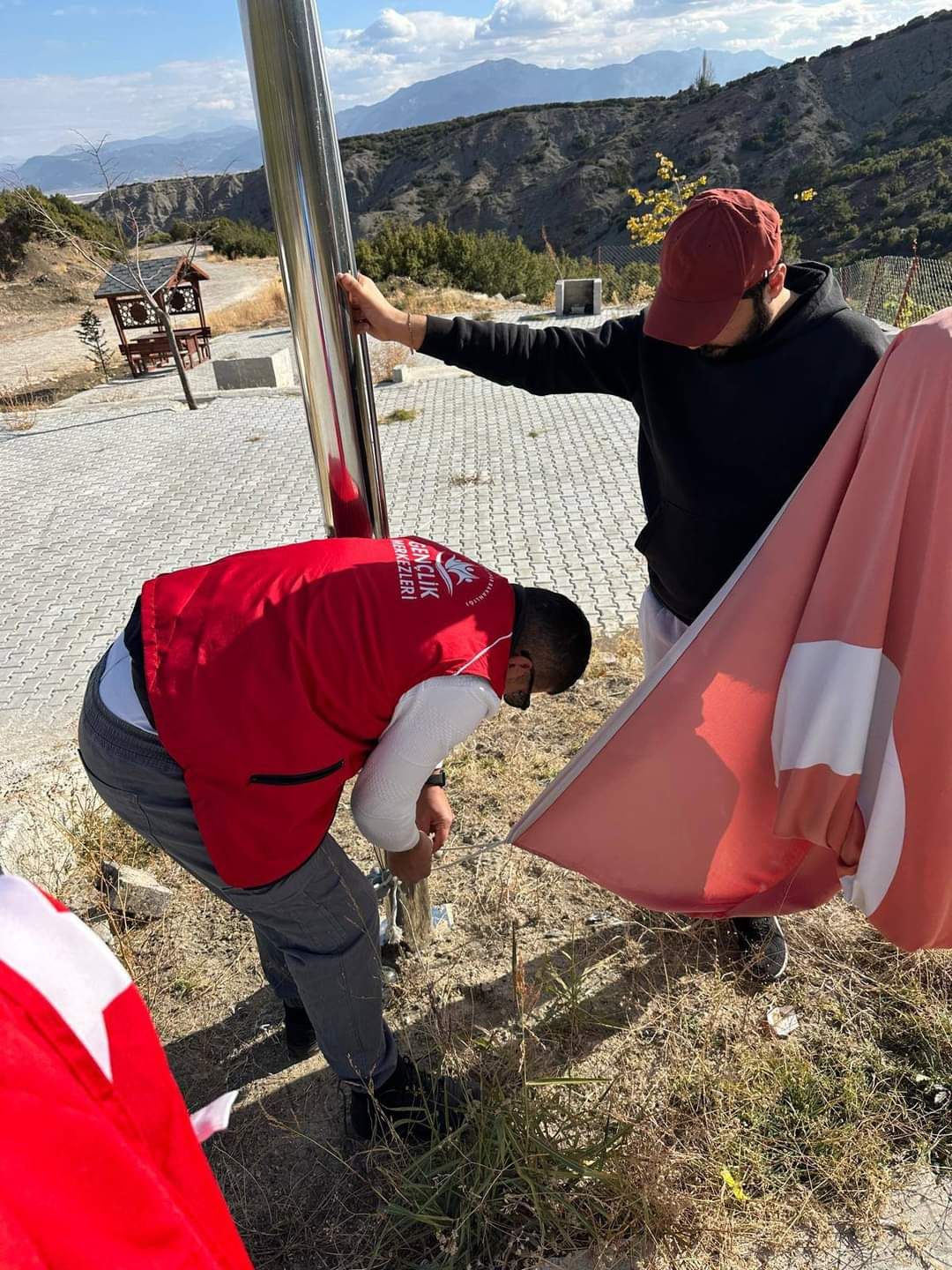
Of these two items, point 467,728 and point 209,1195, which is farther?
point 467,728

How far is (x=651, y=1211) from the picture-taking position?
195 centimetres

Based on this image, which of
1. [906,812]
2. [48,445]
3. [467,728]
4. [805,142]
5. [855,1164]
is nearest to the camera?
[467,728]

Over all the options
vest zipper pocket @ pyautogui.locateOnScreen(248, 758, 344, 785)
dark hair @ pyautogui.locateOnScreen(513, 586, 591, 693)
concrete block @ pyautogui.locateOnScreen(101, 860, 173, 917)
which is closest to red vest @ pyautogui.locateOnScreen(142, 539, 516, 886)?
vest zipper pocket @ pyautogui.locateOnScreen(248, 758, 344, 785)

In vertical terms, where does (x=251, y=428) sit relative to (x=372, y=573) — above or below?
below

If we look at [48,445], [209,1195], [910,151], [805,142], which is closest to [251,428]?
[48,445]

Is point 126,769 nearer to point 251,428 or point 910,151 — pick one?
point 251,428

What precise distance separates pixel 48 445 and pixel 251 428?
2647 mm

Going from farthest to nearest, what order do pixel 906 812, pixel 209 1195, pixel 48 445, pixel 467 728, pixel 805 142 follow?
pixel 805 142
pixel 48 445
pixel 906 812
pixel 467 728
pixel 209 1195

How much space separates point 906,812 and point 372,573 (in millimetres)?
1318

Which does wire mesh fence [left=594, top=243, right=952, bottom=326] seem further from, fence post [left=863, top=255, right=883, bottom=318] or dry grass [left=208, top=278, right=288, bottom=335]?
dry grass [left=208, top=278, right=288, bottom=335]

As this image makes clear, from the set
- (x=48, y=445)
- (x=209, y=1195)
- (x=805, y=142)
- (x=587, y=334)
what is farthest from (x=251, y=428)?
(x=805, y=142)

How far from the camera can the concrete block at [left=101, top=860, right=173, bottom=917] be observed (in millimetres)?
3014

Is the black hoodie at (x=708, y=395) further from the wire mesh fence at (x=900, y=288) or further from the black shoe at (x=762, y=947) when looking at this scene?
the wire mesh fence at (x=900, y=288)

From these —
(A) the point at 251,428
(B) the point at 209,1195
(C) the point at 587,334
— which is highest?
(C) the point at 587,334
